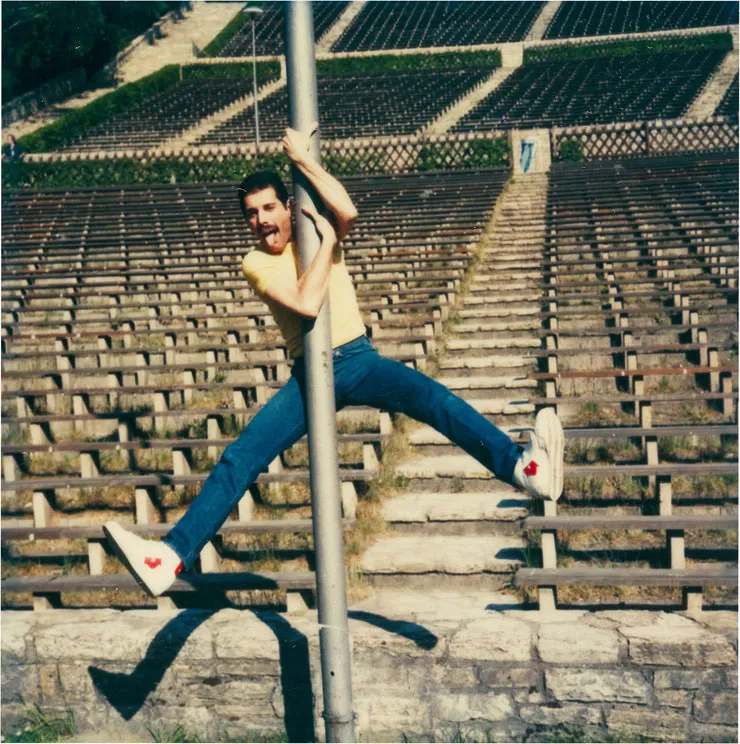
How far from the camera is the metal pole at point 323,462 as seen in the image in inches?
111

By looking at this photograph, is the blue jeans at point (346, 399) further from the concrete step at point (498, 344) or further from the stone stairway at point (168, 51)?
the stone stairway at point (168, 51)

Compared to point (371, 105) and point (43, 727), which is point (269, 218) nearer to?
point (43, 727)

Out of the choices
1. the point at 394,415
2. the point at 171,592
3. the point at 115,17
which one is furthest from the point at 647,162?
the point at 115,17

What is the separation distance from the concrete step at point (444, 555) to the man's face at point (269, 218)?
2.54m

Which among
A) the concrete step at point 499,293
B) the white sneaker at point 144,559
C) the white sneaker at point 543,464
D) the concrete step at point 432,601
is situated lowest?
the concrete step at point 432,601

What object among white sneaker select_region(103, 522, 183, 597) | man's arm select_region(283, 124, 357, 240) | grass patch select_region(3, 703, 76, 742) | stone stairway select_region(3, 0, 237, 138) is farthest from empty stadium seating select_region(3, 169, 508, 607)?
stone stairway select_region(3, 0, 237, 138)

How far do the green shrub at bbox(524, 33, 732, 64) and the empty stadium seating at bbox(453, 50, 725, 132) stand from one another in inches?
54.1

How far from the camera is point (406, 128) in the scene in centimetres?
3312

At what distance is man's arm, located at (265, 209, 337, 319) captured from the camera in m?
2.86

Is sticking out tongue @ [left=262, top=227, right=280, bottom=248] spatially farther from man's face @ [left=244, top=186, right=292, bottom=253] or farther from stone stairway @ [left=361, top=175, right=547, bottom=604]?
stone stairway @ [left=361, top=175, right=547, bottom=604]

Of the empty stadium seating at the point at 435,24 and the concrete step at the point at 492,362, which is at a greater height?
the empty stadium seating at the point at 435,24

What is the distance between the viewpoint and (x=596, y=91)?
3522cm

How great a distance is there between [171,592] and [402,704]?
1.54m

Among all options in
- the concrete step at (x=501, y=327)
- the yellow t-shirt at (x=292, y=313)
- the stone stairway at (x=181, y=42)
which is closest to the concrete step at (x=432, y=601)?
the yellow t-shirt at (x=292, y=313)
